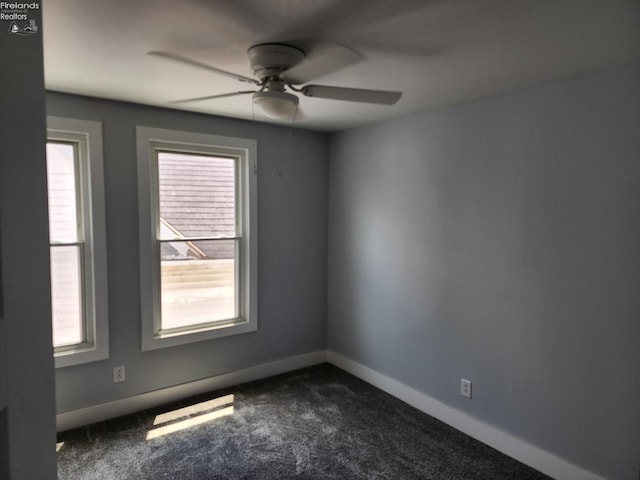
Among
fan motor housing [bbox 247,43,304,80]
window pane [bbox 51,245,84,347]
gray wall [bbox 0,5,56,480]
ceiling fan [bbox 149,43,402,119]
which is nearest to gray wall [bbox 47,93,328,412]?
window pane [bbox 51,245,84,347]

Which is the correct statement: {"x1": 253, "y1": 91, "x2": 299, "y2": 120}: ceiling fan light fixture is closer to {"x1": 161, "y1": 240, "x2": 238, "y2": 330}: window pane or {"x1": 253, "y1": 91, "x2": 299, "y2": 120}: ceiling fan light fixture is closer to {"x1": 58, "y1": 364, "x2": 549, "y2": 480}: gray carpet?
{"x1": 161, "y1": 240, "x2": 238, "y2": 330}: window pane

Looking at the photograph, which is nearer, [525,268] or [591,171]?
[591,171]

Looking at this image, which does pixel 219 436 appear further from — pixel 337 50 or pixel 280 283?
pixel 337 50

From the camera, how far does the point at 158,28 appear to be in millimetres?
1667

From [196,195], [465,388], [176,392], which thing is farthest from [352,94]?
[176,392]

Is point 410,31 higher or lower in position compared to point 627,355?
higher

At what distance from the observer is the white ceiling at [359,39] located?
1495 mm

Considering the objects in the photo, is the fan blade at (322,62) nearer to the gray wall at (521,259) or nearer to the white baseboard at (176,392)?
the gray wall at (521,259)

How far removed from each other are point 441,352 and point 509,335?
1.93ft

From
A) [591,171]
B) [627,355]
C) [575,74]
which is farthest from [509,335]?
[575,74]

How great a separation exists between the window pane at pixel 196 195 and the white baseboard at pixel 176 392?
1.28 meters

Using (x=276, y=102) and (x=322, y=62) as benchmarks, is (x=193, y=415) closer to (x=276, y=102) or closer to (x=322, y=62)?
(x=276, y=102)

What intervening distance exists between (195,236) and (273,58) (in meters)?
1.91

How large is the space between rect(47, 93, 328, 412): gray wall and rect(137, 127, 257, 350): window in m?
0.09
